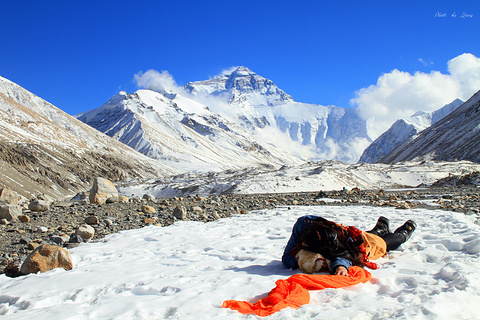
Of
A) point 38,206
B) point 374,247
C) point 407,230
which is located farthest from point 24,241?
point 407,230

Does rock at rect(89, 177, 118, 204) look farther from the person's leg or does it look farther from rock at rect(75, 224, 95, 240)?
the person's leg

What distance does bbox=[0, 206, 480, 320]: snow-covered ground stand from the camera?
337 cm

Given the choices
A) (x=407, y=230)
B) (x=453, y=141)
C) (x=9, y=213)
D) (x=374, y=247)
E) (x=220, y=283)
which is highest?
(x=453, y=141)

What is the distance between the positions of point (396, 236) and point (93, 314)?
5.26 m

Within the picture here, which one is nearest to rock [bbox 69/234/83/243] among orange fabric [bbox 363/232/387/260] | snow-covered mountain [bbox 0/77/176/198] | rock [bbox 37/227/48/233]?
rock [bbox 37/227/48/233]

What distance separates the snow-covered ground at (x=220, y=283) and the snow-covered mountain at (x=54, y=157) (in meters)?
54.3

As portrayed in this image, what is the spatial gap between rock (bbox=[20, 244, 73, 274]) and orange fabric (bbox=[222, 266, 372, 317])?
3509 mm

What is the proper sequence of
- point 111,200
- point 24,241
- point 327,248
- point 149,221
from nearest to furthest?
point 327,248 < point 24,241 < point 149,221 < point 111,200

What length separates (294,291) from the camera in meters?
3.71

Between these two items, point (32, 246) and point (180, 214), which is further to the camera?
point (180, 214)

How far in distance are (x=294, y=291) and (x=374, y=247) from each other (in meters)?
2.22

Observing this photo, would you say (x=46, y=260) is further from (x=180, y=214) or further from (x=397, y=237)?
(x=397, y=237)

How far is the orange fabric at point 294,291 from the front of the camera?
346 centimetres

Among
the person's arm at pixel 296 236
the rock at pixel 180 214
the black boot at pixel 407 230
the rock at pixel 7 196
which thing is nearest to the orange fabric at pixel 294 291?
the person's arm at pixel 296 236
